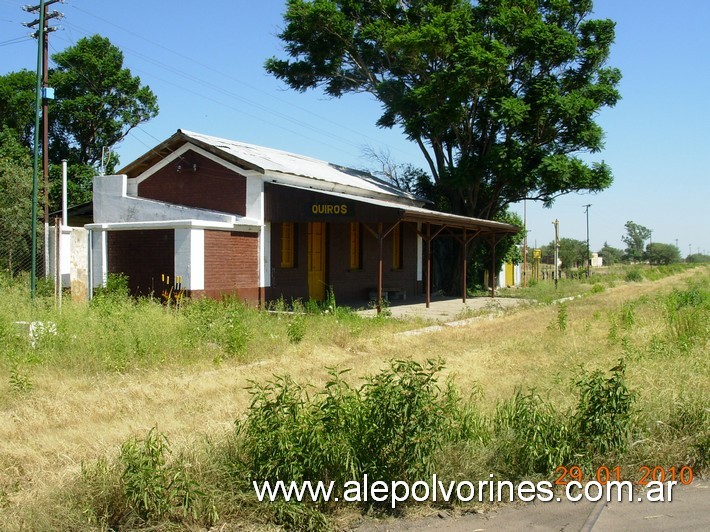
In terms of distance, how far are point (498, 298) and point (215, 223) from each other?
1318cm

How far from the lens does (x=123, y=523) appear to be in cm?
438

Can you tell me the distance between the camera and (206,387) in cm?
820

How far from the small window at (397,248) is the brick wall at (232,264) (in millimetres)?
7635

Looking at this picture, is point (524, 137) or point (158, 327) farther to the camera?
point (524, 137)

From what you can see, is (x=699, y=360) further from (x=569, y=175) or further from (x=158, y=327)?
(x=569, y=175)

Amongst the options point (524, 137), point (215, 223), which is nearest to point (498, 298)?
point (524, 137)

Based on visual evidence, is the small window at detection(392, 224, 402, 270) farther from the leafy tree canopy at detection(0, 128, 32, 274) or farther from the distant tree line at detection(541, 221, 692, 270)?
the distant tree line at detection(541, 221, 692, 270)

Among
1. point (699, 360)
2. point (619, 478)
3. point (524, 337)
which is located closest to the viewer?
point (619, 478)

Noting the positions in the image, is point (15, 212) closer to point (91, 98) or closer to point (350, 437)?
point (91, 98)

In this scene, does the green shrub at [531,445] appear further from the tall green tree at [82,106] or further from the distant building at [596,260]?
the distant building at [596,260]

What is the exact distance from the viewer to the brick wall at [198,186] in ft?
60.3

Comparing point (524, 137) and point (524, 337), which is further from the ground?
point (524, 137)

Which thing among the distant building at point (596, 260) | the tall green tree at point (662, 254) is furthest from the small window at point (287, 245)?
the tall green tree at point (662, 254)

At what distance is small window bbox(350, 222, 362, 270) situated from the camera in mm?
22156
